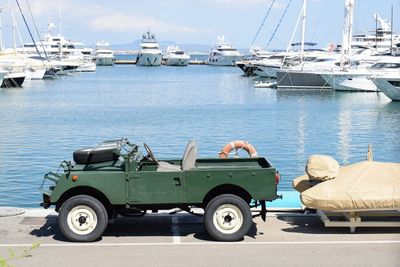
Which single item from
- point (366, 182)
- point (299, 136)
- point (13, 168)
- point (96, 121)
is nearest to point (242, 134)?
point (299, 136)

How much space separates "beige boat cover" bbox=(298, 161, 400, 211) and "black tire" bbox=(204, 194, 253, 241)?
1.06 meters

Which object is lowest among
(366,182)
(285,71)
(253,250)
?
(253,250)

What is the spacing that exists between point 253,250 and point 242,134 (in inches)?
1219

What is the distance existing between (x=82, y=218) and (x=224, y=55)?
591 feet

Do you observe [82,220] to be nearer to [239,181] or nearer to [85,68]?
[239,181]

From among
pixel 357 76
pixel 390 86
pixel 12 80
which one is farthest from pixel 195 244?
pixel 12 80

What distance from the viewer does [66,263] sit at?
971 cm

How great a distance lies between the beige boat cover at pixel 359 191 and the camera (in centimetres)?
1098

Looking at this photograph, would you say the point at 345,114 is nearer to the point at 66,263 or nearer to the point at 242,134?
the point at 242,134

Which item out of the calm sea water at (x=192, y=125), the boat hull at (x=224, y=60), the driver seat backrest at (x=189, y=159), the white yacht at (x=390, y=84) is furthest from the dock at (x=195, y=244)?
the boat hull at (x=224, y=60)

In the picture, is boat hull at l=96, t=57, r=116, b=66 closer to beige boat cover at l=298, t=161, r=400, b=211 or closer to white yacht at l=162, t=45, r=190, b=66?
white yacht at l=162, t=45, r=190, b=66

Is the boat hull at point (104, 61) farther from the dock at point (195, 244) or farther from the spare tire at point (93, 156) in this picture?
the spare tire at point (93, 156)

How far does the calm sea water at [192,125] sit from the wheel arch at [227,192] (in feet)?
12.0

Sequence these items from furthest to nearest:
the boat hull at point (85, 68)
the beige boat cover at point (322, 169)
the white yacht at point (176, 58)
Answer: the white yacht at point (176, 58), the boat hull at point (85, 68), the beige boat cover at point (322, 169)
